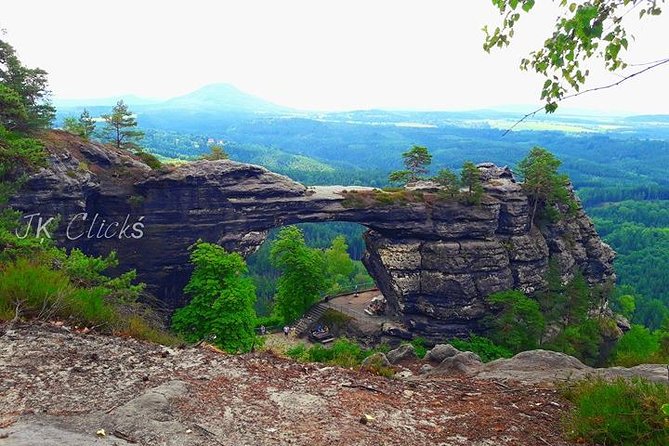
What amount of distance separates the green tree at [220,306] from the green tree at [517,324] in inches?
687

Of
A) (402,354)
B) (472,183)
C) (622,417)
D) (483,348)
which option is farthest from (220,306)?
(622,417)

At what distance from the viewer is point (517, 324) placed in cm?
3347

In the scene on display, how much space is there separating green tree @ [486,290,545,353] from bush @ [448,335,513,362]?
686mm

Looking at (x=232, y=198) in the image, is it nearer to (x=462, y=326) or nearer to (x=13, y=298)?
(x=462, y=326)

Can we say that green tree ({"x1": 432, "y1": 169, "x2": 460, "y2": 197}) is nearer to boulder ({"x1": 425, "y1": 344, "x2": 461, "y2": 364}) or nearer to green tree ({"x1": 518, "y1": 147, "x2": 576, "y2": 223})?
green tree ({"x1": 518, "y1": 147, "x2": 576, "y2": 223})

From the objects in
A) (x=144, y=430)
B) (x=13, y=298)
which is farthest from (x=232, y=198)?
(x=144, y=430)

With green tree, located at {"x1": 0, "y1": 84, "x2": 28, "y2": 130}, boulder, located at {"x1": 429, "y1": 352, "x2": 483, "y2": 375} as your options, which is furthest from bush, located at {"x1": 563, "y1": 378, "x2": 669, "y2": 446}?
green tree, located at {"x1": 0, "y1": 84, "x2": 28, "y2": 130}

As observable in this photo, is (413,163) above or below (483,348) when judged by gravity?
above

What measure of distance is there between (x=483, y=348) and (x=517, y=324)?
9.61 feet

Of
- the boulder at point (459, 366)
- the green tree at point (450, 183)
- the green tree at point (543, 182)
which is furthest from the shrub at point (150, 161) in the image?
the boulder at point (459, 366)

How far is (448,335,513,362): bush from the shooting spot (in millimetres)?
31969

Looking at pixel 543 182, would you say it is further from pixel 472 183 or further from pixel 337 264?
pixel 337 264

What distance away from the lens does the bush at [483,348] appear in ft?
105

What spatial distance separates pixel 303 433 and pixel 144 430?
163cm
